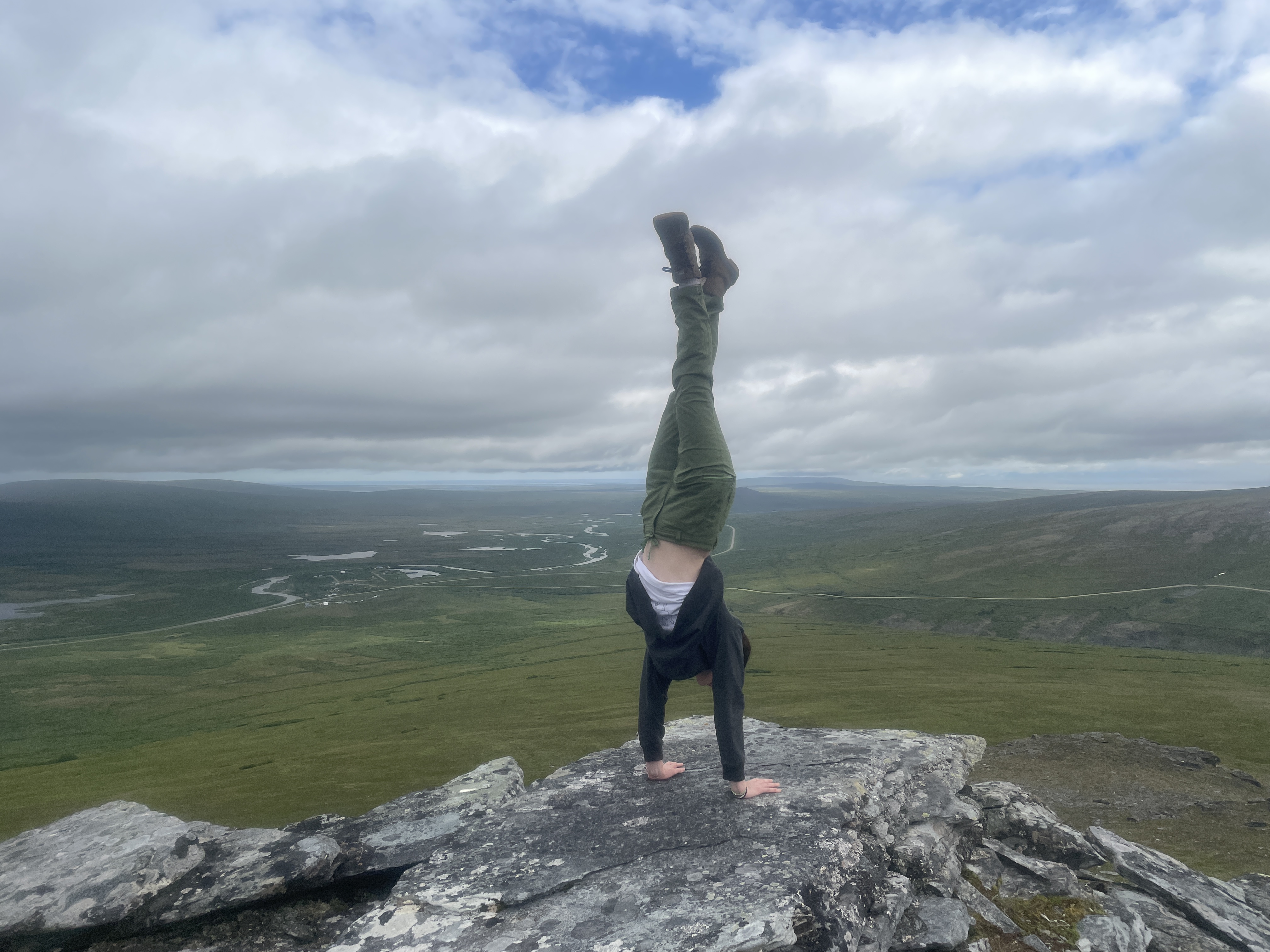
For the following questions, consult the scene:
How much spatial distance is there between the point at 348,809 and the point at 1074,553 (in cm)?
14457

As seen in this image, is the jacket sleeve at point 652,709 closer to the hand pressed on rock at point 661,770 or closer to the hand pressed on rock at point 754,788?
the hand pressed on rock at point 661,770

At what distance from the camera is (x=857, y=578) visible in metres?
138

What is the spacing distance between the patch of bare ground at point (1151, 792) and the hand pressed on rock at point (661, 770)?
11893 millimetres

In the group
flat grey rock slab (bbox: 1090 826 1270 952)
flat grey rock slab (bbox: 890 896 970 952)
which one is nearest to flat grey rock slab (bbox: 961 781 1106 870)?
flat grey rock slab (bbox: 1090 826 1270 952)

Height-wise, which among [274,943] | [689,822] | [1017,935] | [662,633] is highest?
[662,633]

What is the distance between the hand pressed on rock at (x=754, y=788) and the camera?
752cm

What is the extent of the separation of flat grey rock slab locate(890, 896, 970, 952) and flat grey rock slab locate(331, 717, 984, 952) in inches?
17.2

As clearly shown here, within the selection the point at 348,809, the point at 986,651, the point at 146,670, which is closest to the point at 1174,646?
the point at 986,651

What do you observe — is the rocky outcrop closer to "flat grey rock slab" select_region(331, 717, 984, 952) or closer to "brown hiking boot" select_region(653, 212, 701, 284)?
"flat grey rock slab" select_region(331, 717, 984, 952)

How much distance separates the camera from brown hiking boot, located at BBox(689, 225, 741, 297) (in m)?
6.54

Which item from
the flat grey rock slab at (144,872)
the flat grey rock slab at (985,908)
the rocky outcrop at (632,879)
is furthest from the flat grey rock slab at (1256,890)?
the flat grey rock slab at (144,872)

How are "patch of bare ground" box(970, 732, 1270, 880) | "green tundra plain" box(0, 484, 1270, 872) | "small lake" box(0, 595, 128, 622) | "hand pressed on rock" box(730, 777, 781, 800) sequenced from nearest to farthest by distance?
"hand pressed on rock" box(730, 777, 781, 800), "patch of bare ground" box(970, 732, 1270, 880), "green tundra plain" box(0, 484, 1270, 872), "small lake" box(0, 595, 128, 622)

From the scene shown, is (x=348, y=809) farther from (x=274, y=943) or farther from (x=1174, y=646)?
(x=1174, y=646)

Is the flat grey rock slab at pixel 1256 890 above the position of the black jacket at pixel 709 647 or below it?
below
